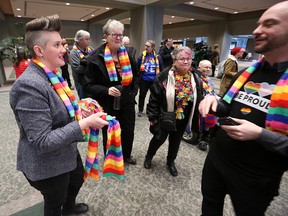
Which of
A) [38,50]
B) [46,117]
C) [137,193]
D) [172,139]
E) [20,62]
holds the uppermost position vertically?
[38,50]

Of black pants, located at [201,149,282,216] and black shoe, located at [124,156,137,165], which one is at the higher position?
black pants, located at [201,149,282,216]

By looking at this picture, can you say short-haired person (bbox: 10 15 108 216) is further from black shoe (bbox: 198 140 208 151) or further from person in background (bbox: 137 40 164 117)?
person in background (bbox: 137 40 164 117)

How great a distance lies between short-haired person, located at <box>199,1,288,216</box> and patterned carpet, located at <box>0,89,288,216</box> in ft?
2.68

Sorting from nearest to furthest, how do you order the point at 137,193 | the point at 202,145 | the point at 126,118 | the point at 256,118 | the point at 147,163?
the point at 256,118 → the point at 137,193 → the point at 126,118 → the point at 147,163 → the point at 202,145

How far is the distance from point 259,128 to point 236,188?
39 cm

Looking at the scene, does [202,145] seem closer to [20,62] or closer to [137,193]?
[137,193]

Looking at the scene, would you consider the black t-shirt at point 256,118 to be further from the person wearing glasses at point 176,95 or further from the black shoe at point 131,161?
the black shoe at point 131,161

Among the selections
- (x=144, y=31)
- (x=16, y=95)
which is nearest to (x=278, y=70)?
(x=16, y=95)

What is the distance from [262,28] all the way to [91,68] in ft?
4.85

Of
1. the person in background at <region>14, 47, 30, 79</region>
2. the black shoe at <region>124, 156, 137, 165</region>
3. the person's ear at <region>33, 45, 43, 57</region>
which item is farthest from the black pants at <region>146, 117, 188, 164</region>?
the person in background at <region>14, 47, 30, 79</region>

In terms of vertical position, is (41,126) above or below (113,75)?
below

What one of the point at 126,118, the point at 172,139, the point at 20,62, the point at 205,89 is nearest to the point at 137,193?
the point at 172,139

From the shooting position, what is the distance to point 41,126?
0.88 meters

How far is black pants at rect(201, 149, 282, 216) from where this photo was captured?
958 mm
